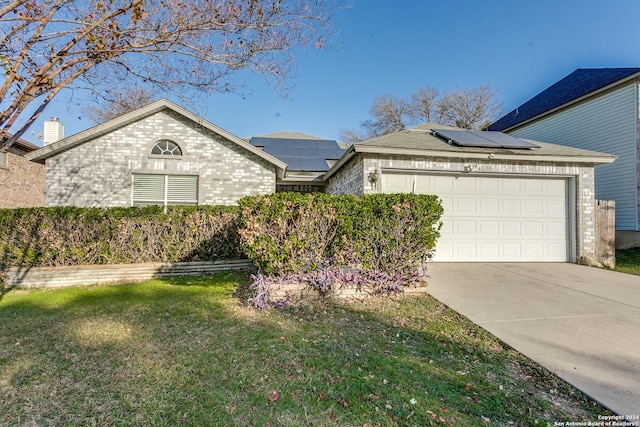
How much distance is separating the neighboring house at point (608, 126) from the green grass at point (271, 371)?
9.89m

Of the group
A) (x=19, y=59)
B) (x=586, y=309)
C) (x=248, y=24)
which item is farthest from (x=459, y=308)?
(x=19, y=59)

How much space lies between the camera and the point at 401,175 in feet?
24.0

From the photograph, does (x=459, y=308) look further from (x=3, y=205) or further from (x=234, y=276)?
(x=3, y=205)

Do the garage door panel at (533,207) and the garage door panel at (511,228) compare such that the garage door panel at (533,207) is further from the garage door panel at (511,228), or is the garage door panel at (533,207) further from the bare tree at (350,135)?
the bare tree at (350,135)

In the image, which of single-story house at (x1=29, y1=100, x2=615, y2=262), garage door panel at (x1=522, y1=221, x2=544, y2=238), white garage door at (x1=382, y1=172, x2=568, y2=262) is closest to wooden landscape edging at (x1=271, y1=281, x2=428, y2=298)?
single-story house at (x1=29, y1=100, x2=615, y2=262)

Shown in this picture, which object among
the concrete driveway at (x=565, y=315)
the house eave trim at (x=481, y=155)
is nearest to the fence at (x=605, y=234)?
the concrete driveway at (x=565, y=315)

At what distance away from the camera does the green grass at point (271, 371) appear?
2.15 meters

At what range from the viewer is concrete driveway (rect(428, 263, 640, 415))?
2551 mm

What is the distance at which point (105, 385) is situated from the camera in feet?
8.21

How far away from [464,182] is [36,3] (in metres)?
8.25

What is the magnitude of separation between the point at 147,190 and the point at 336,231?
6.85 metres

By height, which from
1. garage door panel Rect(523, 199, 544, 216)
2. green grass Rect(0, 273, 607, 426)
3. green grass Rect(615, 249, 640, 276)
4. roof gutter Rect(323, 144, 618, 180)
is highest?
roof gutter Rect(323, 144, 618, 180)

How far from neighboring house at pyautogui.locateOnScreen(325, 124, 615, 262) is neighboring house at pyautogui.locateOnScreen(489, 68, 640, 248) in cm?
332

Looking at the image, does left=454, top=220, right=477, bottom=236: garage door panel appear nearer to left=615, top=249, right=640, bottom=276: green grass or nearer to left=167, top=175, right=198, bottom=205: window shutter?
left=615, top=249, right=640, bottom=276: green grass
